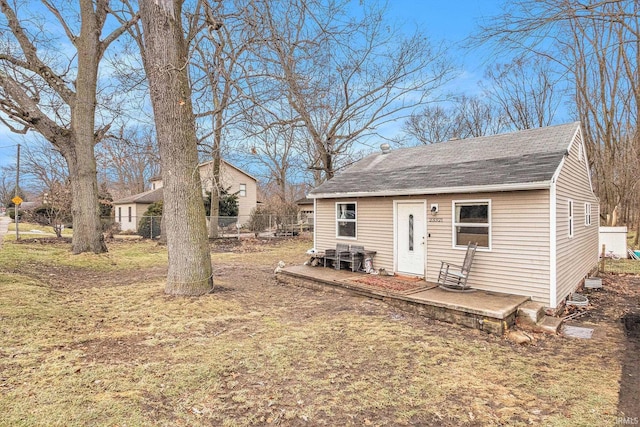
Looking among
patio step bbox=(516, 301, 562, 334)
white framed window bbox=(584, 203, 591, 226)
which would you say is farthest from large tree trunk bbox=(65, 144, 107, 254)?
white framed window bbox=(584, 203, 591, 226)

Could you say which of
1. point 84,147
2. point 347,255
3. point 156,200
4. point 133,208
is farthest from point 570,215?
point 133,208

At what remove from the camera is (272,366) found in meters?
4.00

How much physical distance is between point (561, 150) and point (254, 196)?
2653 centimetres

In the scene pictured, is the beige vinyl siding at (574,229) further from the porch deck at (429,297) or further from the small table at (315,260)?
the small table at (315,260)

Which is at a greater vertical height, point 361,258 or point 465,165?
point 465,165

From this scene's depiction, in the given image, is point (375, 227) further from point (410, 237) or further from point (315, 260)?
point (315, 260)

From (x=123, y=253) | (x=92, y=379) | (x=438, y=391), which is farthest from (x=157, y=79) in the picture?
(x=123, y=253)

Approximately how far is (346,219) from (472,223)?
3.44 m

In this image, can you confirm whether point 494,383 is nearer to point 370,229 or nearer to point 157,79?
point 370,229

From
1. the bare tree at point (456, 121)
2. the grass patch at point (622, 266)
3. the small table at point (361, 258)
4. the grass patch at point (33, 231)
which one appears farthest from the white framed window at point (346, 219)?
the bare tree at point (456, 121)

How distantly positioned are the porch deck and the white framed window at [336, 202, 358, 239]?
1173mm

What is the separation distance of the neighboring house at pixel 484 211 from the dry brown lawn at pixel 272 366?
1.48 metres

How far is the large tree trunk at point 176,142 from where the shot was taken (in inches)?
248

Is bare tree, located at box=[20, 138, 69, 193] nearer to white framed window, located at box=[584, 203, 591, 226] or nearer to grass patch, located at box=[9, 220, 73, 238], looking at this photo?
grass patch, located at box=[9, 220, 73, 238]
